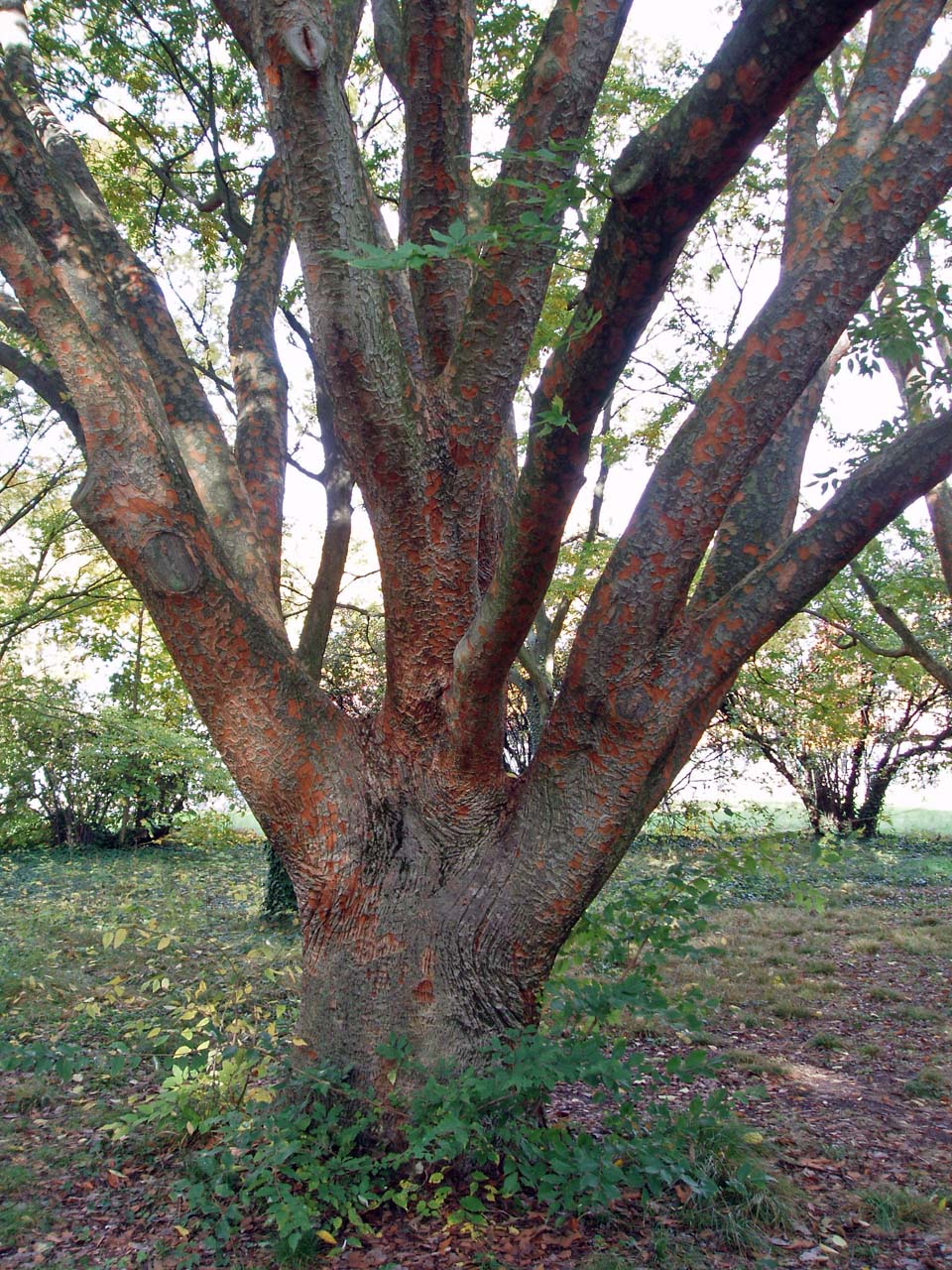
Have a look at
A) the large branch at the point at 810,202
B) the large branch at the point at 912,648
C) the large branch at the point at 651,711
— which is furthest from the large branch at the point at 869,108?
the large branch at the point at 912,648

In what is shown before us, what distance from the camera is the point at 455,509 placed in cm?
298

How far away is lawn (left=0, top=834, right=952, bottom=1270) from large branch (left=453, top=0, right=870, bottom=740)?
71.9 inches

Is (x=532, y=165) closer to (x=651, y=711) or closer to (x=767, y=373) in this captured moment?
(x=767, y=373)

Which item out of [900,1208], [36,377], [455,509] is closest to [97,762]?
[36,377]

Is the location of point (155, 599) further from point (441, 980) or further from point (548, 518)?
point (441, 980)

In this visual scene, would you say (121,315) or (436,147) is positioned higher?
(436,147)

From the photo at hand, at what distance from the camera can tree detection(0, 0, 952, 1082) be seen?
8.27 ft

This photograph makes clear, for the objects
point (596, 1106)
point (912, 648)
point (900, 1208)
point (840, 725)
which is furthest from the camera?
point (840, 725)

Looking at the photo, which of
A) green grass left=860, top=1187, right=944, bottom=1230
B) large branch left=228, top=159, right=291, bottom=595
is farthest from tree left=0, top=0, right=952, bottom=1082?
green grass left=860, top=1187, right=944, bottom=1230

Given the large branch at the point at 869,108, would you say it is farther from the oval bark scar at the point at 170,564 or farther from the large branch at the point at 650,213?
the oval bark scar at the point at 170,564

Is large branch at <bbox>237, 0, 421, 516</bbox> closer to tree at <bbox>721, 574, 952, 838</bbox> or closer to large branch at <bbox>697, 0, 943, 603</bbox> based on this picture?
large branch at <bbox>697, 0, 943, 603</bbox>

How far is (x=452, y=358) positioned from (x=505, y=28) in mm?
4854

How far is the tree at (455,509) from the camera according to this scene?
2520 mm

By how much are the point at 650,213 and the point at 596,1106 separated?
3.39 meters
